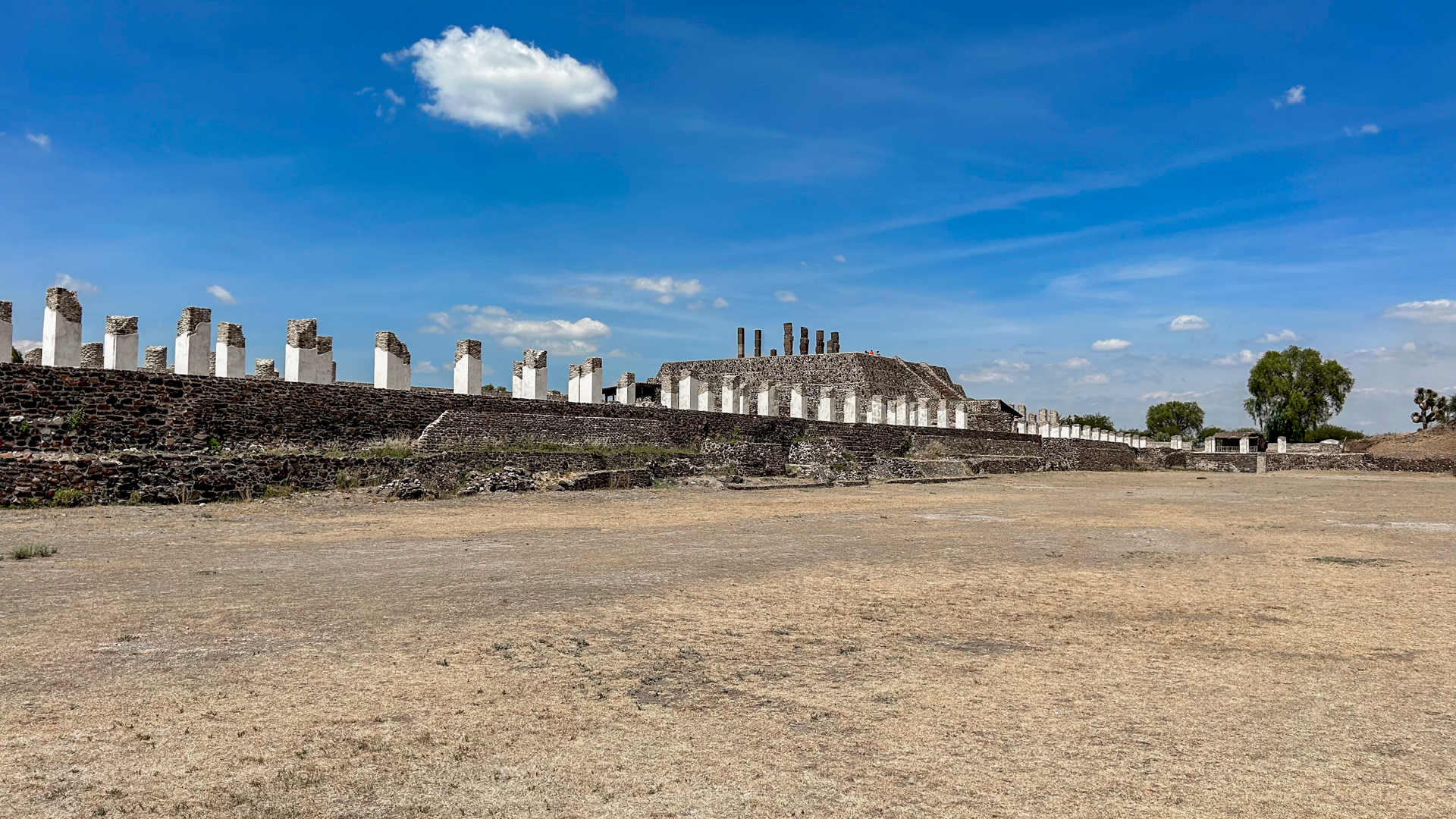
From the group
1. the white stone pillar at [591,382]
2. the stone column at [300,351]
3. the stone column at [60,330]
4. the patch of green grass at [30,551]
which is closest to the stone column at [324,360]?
the stone column at [300,351]

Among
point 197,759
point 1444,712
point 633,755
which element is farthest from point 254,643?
point 1444,712

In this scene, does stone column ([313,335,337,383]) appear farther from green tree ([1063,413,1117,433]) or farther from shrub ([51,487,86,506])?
green tree ([1063,413,1117,433])

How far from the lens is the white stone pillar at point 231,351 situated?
44.3 feet

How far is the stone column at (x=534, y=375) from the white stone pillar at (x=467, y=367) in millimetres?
1517

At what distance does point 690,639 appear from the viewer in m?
4.61

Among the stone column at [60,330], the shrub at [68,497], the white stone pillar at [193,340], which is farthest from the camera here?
the white stone pillar at [193,340]

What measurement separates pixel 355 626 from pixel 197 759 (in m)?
1.91

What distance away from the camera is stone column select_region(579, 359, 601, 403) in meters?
19.3

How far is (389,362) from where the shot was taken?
15586mm

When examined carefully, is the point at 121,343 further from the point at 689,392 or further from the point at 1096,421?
the point at 1096,421

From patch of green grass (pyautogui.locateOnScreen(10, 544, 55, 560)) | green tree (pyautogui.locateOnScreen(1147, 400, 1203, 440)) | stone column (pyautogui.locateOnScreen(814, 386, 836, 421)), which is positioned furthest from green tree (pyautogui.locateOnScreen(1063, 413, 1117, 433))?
patch of green grass (pyautogui.locateOnScreen(10, 544, 55, 560))

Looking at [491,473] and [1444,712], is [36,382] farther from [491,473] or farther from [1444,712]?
[1444,712]

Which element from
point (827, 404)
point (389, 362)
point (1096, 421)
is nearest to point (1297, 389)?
point (1096, 421)

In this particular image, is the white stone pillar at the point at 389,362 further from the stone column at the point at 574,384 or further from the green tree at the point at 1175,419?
the green tree at the point at 1175,419
